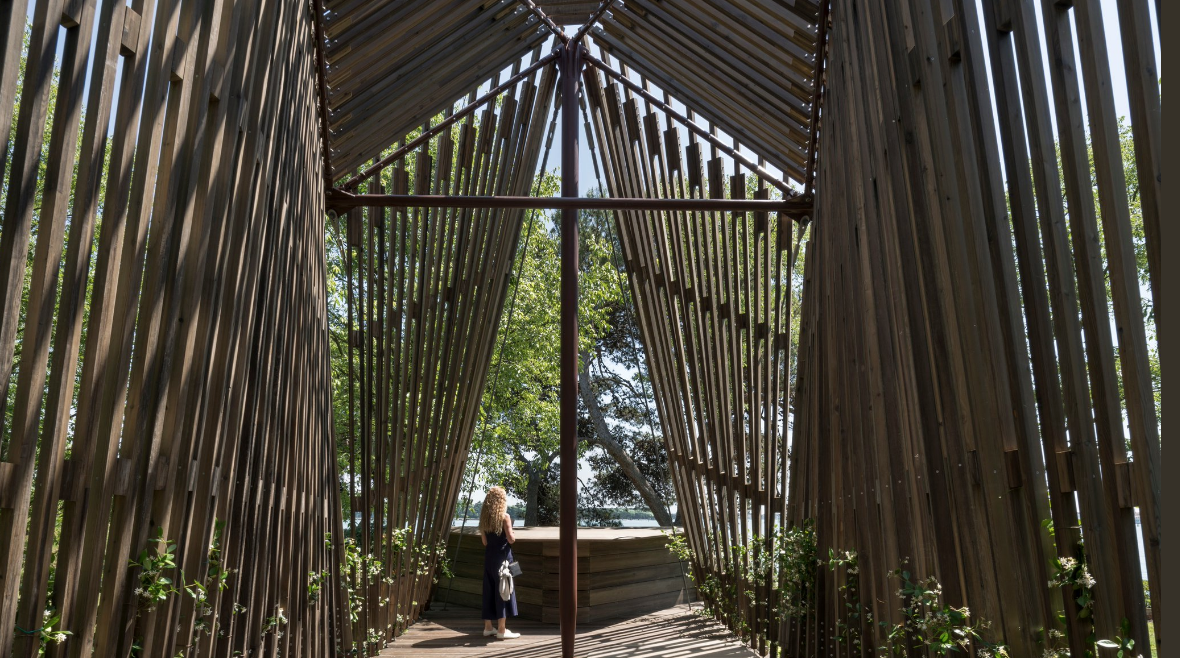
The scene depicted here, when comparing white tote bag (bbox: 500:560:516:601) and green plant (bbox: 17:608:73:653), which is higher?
green plant (bbox: 17:608:73:653)

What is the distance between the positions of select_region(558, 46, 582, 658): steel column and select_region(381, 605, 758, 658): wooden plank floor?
0.49 metres

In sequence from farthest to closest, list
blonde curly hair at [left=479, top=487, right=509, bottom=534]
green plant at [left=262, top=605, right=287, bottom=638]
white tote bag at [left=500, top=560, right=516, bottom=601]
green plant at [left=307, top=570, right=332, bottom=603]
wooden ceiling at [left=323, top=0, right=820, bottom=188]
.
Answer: blonde curly hair at [left=479, top=487, right=509, bottom=534] → white tote bag at [left=500, top=560, right=516, bottom=601] → wooden ceiling at [left=323, top=0, right=820, bottom=188] → green plant at [left=307, top=570, right=332, bottom=603] → green plant at [left=262, top=605, right=287, bottom=638]

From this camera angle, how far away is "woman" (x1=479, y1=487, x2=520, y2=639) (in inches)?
234

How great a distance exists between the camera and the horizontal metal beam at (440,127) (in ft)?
16.2

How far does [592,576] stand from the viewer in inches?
263

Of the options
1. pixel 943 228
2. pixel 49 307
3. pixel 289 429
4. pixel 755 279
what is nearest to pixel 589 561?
pixel 755 279

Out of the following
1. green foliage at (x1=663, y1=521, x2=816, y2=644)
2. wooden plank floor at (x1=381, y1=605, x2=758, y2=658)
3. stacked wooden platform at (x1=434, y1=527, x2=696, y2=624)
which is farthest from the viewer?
stacked wooden platform at (x1=434, y1=527, x2=696, y2=624)

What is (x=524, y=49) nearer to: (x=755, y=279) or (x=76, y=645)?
(x=755, y=279)

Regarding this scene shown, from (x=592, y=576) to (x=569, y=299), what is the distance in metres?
2.40

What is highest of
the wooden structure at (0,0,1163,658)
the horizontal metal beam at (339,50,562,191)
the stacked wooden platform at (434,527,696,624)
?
the horizontal metal beam at (339,50,562,191)

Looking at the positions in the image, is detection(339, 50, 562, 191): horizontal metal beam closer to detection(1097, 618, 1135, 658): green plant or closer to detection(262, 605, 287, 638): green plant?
detection(262, 605, 287, 638): green plant

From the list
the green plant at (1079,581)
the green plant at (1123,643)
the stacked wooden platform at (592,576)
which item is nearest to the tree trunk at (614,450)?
the stacked wooden platform at (592,576)

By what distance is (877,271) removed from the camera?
9.77ft

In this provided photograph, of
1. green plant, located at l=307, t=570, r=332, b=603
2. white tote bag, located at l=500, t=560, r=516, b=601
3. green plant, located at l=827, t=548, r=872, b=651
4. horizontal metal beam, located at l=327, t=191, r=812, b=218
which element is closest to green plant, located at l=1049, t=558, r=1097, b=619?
green plant, located at l=827, t=548, r=872, b=651
